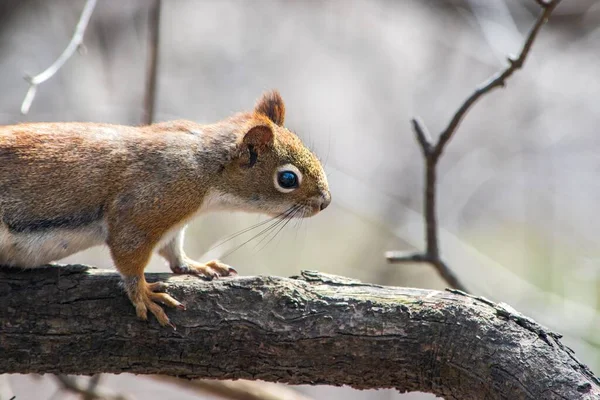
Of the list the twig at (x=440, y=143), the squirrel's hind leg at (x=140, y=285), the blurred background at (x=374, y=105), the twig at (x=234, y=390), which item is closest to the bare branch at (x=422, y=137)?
the twig at (x=440, y=143)

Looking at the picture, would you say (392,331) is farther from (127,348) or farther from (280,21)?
(280,21)

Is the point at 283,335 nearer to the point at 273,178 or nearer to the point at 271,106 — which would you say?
the point at 273,178

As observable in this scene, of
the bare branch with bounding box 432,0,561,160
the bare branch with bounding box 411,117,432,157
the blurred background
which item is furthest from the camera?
the blurred background

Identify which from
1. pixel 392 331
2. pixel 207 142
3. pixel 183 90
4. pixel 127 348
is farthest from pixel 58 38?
pixel 392 331

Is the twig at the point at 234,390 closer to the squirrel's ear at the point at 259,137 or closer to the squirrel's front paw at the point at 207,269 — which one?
the squirrel's front paw at the point at 207,269

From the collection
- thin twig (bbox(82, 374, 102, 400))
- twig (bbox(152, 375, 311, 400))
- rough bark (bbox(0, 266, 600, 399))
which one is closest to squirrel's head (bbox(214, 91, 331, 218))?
rough bark (bbox(0, 266, 600, 399))

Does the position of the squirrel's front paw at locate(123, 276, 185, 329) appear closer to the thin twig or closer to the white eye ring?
the white eye ring
